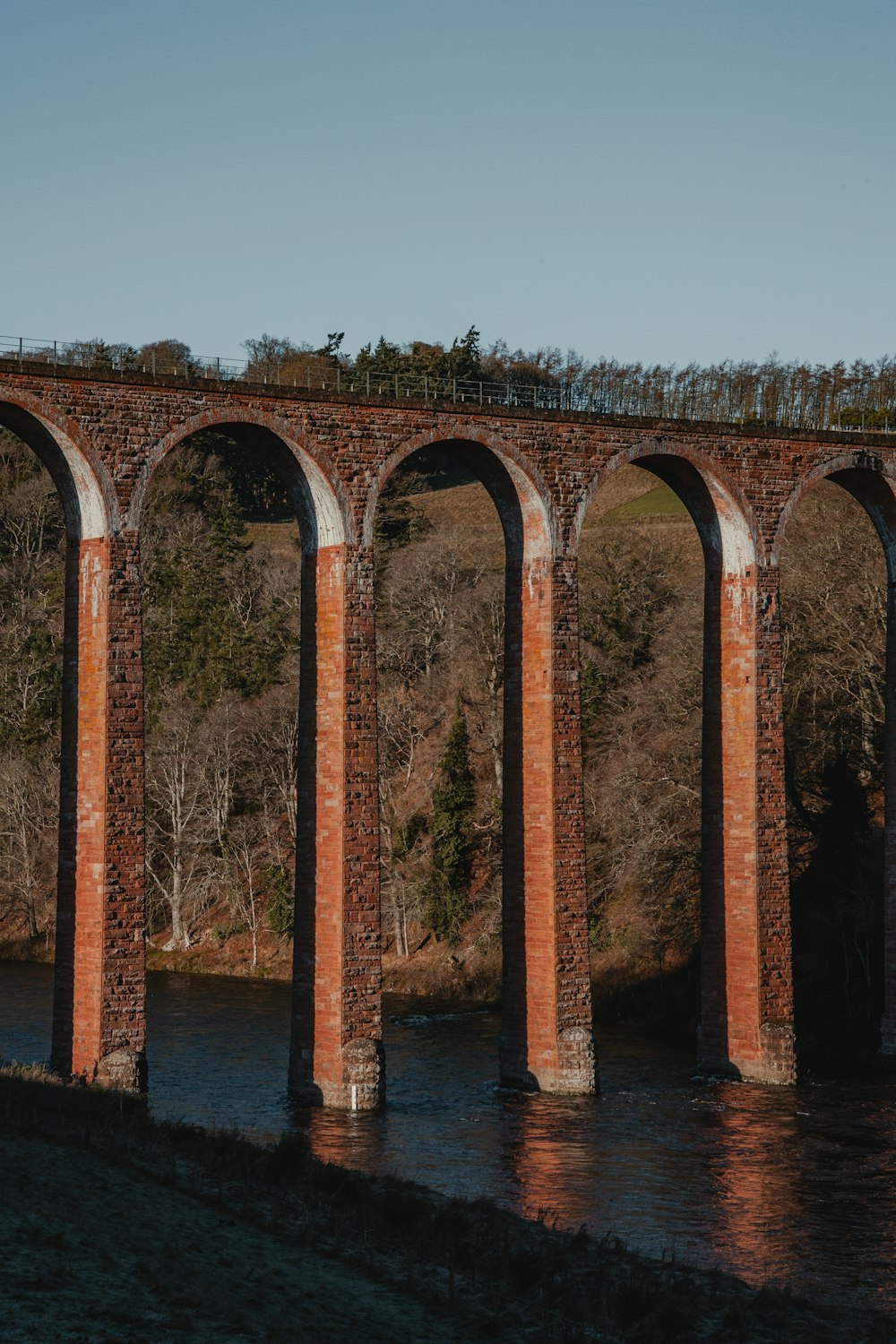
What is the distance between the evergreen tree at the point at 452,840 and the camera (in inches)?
1834

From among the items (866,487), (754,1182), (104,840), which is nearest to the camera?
(754,1182)

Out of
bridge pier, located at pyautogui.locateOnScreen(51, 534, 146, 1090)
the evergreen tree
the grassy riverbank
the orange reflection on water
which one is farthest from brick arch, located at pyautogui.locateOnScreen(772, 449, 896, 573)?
the evergreen tree

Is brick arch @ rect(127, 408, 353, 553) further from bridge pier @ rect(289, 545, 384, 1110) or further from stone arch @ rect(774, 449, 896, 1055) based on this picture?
stone arch @ rect(774, 449, 896, 1055)

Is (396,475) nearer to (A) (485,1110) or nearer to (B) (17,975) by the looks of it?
(B) (17,975)

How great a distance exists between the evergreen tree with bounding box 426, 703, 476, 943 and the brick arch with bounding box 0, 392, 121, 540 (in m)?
22.9

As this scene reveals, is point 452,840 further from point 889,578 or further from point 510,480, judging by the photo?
point 510,480

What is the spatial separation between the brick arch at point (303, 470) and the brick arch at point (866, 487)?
884 centimetres

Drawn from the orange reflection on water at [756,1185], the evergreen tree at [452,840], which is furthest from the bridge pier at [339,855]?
the evergreen tree at [452,840]

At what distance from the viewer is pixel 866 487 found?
33.8 m

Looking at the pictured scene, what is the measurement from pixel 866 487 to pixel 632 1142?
48.2 ft

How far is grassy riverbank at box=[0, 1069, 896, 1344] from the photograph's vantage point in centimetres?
1409

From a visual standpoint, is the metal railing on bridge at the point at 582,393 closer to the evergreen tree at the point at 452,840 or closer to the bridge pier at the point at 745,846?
the bridge pier at the point at 745,846

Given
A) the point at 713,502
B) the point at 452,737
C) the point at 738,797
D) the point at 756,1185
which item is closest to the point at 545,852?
the point at 738,797

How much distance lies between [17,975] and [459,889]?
12516 millimetres
